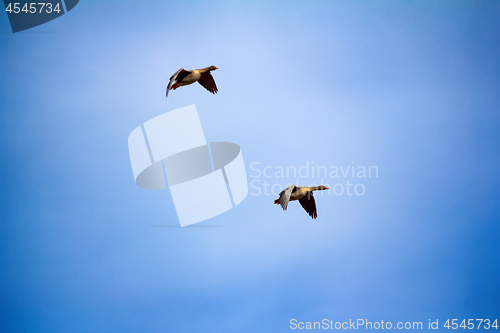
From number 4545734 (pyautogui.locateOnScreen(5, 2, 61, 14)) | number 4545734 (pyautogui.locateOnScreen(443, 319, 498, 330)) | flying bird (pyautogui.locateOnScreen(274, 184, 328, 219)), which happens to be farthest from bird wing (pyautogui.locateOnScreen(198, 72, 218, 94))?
number 4545734 (pyautogui.locateOnScreen(443, 319, 498, 330))

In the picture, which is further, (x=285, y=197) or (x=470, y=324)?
(x=470, y=324)

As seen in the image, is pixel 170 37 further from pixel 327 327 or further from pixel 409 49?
pixel 327 327

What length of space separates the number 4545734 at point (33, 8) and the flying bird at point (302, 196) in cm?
228

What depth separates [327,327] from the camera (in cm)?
386

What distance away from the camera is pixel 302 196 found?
3.34m

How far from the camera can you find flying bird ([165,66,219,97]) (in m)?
2.97

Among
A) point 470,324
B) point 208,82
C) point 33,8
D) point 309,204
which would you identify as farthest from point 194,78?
point 470,324

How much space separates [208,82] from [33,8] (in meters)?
1.56

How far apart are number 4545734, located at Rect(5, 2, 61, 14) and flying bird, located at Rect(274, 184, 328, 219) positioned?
2.28 metres

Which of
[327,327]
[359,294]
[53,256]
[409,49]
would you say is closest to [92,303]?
[53,256]

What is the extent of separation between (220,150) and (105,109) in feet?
3.07

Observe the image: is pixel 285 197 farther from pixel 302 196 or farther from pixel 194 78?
pixel 194 78

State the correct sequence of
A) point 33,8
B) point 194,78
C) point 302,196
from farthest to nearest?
point 33,8 < point 302,196 < point 194,78

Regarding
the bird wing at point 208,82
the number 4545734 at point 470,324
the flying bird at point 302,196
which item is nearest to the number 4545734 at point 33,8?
the bird wing at point 208,82
